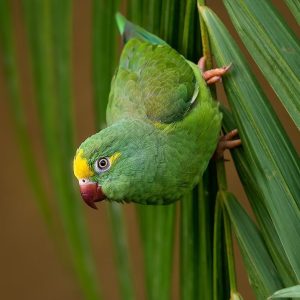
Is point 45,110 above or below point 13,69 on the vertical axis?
below

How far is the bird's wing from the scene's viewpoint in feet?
5.37

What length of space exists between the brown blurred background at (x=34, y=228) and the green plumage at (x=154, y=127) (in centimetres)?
164

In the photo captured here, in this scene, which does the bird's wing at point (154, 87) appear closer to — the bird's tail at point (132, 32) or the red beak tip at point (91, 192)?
the bird's tail at point (132, 32)

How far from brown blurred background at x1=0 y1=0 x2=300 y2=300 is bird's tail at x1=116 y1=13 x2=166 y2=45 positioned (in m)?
1.55

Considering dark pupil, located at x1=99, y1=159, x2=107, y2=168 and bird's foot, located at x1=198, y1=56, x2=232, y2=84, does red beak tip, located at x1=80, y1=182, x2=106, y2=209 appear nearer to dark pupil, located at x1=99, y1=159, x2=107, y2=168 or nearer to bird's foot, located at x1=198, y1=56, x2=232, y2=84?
dark pupil, located at x1=99, y1=159, x2=107, y2=168

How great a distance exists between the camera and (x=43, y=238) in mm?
3615

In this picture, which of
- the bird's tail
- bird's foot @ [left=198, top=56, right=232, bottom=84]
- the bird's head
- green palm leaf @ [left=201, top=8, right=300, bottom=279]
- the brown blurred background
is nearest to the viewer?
green palm leaf @ [left=201, top=8, right=300, bottom=279]

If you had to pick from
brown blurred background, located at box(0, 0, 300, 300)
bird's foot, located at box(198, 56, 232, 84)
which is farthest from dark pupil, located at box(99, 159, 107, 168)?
brown blurred background, located at box(0, 0, 300, 300)

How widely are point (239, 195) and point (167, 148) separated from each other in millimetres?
1639

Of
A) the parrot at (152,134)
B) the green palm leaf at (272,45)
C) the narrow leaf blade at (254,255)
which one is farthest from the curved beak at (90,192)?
the green palm leaf at (272,45)

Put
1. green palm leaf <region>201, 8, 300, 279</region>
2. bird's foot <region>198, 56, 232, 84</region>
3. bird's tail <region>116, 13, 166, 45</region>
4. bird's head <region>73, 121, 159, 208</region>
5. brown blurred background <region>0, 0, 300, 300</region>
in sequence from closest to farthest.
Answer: green palm leaf <region>201, 8, 300, 279</region> → bird's foot <region>198, 56, 232, 84</region> → bird's head <region>73, 121, 159, 208</region> → bird's tail <region>116, 13, 166, 45</region> → brown blurred background <region>0, 0, 300, 300</region>

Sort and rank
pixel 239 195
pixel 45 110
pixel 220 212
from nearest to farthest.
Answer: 1. pixel 220 212
2. pixel 45 110
3. pixel 239 195

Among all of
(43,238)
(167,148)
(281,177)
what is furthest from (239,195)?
(281,177)

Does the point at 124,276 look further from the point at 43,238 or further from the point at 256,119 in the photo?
the point at 43,238
